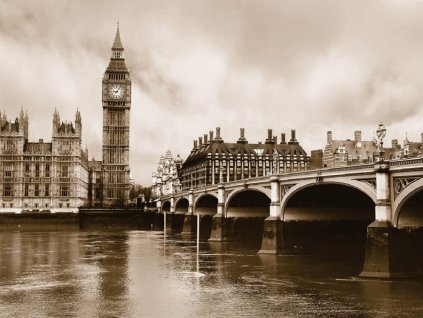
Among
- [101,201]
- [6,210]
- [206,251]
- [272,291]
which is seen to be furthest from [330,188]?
[101,201]

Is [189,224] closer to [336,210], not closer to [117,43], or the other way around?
[336,210]

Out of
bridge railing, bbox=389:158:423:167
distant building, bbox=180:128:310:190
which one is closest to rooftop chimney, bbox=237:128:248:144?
distant building, bbox=180:128:310:190

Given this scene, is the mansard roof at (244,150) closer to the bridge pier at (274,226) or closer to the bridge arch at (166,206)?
the bridge arch at (166,206)

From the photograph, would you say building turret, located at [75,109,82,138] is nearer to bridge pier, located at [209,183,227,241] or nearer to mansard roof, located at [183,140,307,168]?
mansard roof, located at [183,140,307,168]

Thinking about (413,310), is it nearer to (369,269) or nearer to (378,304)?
(378,304)

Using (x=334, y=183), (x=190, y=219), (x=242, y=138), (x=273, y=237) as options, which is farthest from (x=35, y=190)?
(x=334, y=183)

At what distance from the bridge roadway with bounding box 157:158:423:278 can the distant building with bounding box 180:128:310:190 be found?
40.2 metres

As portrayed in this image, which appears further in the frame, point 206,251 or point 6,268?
point 206,251

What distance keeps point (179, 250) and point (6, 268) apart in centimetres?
1994

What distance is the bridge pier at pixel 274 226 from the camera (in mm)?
50188

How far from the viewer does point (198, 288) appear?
32281 millimetres

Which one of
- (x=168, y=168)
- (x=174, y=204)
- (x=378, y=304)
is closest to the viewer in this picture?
(x=378, y=304)

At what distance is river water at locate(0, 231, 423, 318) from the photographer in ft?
84.5

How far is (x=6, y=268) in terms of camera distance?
41719 millimetres
